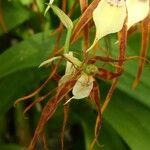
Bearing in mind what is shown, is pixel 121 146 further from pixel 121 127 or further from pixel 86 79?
pixel 86 79

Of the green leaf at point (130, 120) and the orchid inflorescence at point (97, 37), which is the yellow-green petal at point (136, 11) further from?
the green leaf at point (130, 120)

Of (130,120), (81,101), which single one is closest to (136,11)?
A: (130,120)

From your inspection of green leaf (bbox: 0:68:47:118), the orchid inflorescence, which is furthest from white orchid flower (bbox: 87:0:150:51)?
green leaf (bbox: 0:68:47:118)

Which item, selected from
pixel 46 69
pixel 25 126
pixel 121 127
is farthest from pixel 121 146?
pixel 25 126

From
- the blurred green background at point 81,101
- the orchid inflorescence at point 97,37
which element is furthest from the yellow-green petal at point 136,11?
the blurred green background at point 81,101

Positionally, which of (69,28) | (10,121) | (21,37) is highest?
(69,28)

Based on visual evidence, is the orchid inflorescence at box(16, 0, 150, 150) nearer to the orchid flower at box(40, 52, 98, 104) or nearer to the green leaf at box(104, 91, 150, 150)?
the orchid flower at box(40, 52, 98, 104)
